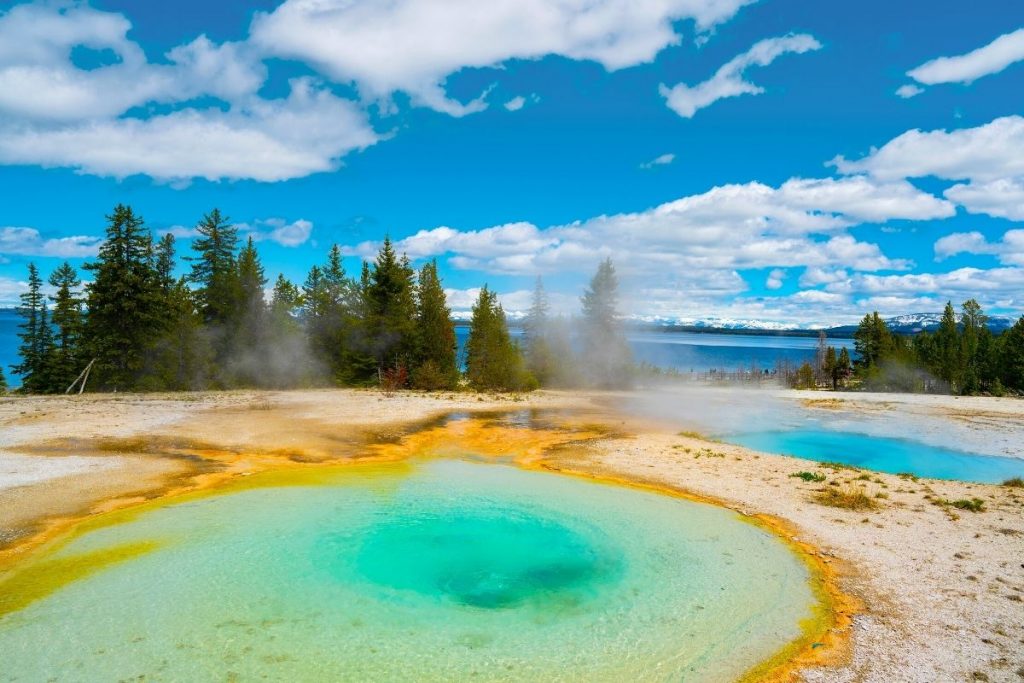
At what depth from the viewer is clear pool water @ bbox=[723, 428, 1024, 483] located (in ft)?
58.2

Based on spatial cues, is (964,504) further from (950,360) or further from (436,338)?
(950,360)

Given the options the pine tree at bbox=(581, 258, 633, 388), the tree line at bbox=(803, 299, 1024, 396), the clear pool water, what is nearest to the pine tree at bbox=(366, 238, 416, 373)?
the pine tree at bbox=(581, 258, 633, 388)

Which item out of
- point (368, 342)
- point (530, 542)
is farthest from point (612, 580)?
point (368, 342)

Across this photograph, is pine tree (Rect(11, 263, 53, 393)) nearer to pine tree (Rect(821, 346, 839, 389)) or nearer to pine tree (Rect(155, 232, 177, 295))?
pine tree (Rect(155, 232, 177, 295))

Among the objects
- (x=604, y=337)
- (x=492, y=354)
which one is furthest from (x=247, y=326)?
(x=604, y=337)

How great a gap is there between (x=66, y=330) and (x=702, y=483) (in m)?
42.4

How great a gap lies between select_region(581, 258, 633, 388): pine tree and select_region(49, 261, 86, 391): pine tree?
106 ft

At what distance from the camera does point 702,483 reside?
13977mm

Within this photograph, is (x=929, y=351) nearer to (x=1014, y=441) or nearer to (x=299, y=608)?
(x=1014, y=441)

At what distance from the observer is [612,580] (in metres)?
8.70

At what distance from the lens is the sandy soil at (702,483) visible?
6.93 metres

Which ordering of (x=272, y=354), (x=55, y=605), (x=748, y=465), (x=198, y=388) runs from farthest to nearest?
1. (x=272, y=354)
2. (x=198, y=388)
3. (x=748, y=465)
4. (x=55, y=605)

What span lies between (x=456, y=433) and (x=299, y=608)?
43.4 ft

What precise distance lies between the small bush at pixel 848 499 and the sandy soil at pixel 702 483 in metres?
0.20
